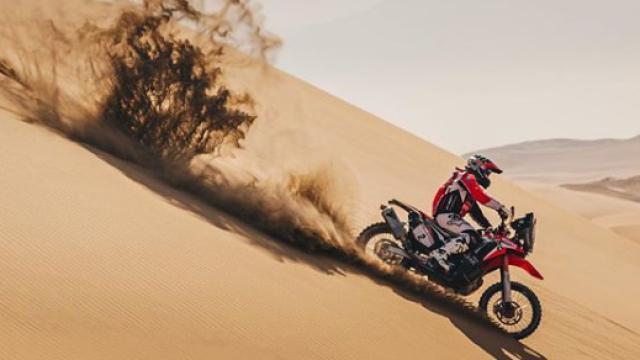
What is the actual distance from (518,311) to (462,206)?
48.9 inches

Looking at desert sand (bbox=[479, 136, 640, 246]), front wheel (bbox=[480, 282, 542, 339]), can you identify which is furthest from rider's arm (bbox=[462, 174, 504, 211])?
desert sand (bbox=[479, 136, 640, 246])

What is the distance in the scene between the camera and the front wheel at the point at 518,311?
23.2 feet

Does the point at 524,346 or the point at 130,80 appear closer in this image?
the point at 524,346

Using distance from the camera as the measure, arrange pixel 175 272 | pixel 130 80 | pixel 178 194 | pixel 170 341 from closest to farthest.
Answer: pixel 170 341
pixel 175 272
pixel 178 194
pixel 130 80

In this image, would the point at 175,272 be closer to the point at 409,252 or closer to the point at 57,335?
the point at 57,335

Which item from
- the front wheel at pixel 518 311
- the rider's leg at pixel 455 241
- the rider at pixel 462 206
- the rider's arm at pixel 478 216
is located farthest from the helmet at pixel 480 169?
the front wheel at pixel 518 311

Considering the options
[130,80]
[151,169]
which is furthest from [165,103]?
[151,169]

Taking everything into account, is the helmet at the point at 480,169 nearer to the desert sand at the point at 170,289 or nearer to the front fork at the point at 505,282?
the front fork at the point at 505,282

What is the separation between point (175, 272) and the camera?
4750mm

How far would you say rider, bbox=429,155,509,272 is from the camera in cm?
731

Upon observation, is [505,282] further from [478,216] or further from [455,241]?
[478,216]

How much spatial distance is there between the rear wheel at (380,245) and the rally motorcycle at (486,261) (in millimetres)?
11

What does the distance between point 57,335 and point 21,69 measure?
5.82 meters

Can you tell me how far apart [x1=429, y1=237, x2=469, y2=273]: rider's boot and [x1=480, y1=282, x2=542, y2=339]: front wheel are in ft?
1.75
